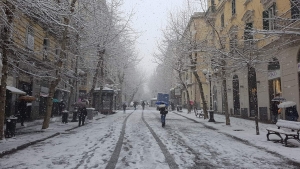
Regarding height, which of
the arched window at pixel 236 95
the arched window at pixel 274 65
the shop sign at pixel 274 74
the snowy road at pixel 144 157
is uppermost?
the arched window at pixel 274 65

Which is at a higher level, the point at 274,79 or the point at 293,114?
the point at 274,79

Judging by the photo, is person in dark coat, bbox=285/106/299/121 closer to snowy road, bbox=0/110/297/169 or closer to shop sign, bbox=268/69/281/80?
shop sign, bbox=268/69/281/80

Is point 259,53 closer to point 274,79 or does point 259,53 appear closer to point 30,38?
point 274,79

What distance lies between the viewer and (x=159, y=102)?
56.8 ft

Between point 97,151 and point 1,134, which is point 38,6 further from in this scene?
point 1,134

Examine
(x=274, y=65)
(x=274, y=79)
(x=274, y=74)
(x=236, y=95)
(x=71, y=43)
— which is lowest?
(x=236, y=95)

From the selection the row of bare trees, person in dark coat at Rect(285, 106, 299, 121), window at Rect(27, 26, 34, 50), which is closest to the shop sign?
person in dark coat at Rect(285, 106, 299, 121)

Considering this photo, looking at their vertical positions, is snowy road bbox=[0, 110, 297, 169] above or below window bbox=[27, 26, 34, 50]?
below

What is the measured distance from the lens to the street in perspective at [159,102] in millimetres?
6703

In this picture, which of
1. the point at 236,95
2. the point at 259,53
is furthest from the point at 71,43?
the point at 236,95

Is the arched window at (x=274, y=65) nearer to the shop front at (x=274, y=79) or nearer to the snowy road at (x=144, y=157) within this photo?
the shop front at (x=274, y=79)

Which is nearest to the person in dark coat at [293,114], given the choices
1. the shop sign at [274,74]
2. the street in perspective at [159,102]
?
the street in perspective at [159,102]

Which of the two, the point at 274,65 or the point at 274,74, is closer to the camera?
the point at 274,74

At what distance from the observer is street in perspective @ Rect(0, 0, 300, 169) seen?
6.70 m
